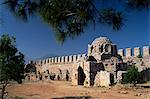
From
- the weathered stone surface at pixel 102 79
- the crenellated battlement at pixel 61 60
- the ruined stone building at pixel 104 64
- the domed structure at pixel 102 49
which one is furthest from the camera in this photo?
the crenellated battlement at pixel 61 60

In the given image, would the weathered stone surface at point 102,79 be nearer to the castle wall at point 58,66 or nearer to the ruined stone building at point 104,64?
the ruined stone building at point 104,64

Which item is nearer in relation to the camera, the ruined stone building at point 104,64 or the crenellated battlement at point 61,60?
the ruined stone building at point 104,64

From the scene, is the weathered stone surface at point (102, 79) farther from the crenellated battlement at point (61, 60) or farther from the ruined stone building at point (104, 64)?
the crenellated battlement at point (61, 60)

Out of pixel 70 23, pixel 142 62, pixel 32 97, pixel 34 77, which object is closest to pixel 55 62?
pixel 34 77

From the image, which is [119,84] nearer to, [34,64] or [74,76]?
[74,76]

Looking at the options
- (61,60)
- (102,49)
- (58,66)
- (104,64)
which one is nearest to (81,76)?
(104,64)

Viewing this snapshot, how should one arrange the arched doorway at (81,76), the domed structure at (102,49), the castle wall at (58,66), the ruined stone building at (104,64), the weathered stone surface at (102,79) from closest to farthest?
1. the weathered stone surface at (102,79)
2. the ruined stone building at (104,64)
3. the arched doorway at (81,76)
4. the domed structure at (102,49)
5. the castle wall at (58,66)

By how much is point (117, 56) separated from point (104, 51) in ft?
5.33

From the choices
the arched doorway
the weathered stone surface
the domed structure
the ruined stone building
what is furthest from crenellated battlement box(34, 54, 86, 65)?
the weathered stone surface

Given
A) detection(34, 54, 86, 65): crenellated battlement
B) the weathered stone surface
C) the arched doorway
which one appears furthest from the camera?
detection(34, 54, 86, 65): crenellated battlement

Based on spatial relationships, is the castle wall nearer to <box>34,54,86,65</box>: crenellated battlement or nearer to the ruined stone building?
<box>34,54,86,65</box>: crenellated battlement

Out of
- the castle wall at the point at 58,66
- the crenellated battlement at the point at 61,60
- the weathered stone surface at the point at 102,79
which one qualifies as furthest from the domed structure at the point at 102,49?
the weathered stone surface at the point at 102,79

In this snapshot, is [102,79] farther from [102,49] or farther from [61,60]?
[61,60]

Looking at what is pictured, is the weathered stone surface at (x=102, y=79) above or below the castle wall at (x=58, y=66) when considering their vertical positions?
below
